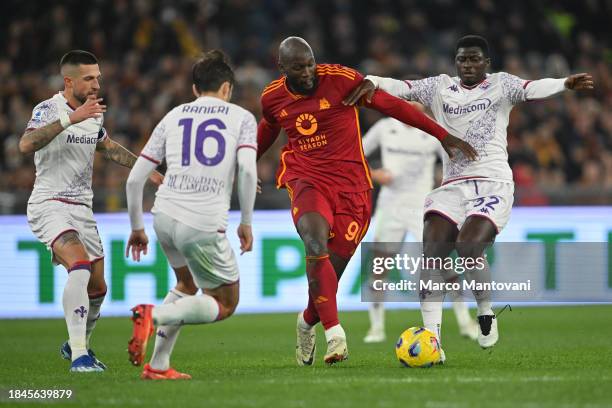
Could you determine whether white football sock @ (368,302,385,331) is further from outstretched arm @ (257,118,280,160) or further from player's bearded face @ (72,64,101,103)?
player's bearded face @ (72,64,101,103)

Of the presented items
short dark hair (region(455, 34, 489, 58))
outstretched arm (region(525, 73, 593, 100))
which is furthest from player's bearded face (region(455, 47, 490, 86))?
outstretched arm (region(525, 73, 593, 100))

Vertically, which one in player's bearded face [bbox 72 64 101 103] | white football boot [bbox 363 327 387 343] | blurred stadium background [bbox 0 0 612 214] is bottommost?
white football boot [bbox 363 327 387 343]

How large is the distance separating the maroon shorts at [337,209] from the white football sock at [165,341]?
1.52 m

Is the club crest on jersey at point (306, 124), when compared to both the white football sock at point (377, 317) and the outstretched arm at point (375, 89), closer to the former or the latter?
the outstretched arm at point (375, 89)

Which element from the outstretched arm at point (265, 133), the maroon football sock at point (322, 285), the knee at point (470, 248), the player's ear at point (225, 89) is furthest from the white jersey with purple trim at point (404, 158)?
the player's ear at point (225, 89)

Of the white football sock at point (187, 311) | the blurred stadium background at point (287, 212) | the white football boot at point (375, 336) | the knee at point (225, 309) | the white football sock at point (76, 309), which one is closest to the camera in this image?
the white football sock at point (187, 311)

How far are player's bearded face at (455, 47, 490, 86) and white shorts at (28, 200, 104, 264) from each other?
10.8 feet

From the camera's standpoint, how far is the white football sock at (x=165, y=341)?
24.2 ft

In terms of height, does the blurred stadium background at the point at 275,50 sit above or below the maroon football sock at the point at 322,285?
above

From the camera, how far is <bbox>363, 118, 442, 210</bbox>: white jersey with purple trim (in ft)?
43.0

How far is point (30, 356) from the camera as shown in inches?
410

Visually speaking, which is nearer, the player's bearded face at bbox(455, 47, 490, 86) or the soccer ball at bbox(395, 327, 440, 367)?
the soccer ball at bbox(395, 327, 440, 367)

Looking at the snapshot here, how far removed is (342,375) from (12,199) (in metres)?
9.02

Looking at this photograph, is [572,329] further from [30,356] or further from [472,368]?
[30,356]
